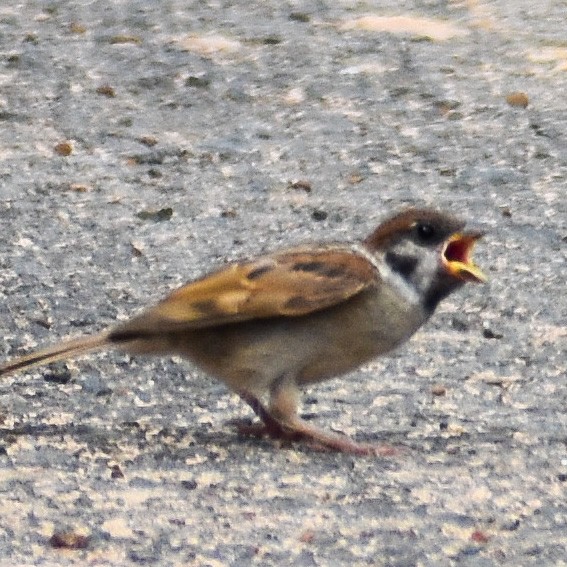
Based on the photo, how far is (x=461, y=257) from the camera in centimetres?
464

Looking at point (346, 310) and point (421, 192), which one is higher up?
point (346, 310)

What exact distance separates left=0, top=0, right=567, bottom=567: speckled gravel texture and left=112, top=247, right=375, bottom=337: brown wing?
415 mm

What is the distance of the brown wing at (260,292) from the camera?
14.5 feet

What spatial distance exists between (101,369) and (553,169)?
2700 mm

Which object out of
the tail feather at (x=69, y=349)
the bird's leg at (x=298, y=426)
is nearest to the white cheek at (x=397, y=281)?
the bird's leg at (x=298, y=426)

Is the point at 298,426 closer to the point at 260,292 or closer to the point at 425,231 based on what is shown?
the point at 260,292

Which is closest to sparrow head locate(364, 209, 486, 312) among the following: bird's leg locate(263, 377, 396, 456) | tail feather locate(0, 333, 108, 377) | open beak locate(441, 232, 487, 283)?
open beak locate(441, 232, 487, 283)

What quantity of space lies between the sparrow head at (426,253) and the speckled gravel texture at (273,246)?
0.52 meters

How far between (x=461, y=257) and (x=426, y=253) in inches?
6.4

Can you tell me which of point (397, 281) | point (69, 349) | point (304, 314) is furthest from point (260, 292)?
point (69, 349)

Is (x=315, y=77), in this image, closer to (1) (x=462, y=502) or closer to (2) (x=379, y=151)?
(2) (x=379, y=151)

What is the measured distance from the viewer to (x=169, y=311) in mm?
4473

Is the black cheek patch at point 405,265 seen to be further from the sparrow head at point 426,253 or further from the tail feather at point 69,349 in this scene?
the tail feather at point 69,349

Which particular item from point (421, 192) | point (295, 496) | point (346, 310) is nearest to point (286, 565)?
point (295, 496)
